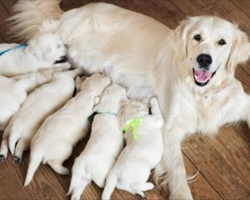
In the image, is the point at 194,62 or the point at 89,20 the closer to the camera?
the point at 194,62

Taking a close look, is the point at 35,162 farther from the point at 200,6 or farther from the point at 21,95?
the point at 200,6

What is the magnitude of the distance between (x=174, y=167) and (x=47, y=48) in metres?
1.01

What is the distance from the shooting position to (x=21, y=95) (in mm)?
2121

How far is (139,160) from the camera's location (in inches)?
70.4

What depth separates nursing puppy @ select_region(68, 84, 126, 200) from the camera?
181cm

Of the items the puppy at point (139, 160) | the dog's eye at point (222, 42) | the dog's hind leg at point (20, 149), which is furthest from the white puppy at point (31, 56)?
the dog's eye at point (222, 42)

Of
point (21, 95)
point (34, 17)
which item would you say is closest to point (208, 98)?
point (21, 95)

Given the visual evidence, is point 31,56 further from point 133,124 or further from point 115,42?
point 133,124

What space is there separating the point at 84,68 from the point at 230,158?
106 cm

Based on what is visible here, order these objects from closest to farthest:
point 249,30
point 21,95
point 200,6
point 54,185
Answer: point 54,185 < point 21,95 < point 249,30 < point 200,6

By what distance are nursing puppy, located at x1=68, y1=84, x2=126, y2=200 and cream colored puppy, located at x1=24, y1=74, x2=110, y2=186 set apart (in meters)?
0.07

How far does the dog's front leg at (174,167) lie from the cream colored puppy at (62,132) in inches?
17.0

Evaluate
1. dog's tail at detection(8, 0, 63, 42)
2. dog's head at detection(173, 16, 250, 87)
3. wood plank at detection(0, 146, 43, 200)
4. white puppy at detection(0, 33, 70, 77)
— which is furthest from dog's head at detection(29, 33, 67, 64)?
dog's head at detection(173, 16, 250, 87)

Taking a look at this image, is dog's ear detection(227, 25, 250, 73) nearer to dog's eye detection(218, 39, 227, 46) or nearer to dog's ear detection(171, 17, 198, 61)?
dog's eye detection(218, 39, 227, 46)
